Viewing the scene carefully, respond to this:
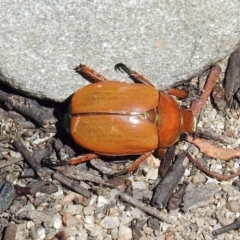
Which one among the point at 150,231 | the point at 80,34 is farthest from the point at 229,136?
the point at 80,34

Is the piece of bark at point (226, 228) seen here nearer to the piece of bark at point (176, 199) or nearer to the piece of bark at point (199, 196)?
the piece of bark at point (199, 196)

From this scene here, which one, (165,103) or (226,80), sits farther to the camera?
(226,80)

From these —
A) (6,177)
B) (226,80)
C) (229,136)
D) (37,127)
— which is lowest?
(6,177)

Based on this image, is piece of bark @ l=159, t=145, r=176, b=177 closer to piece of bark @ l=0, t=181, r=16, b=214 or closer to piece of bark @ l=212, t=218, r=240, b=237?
piece of bark @ l=212, t=218, r=240, b=237

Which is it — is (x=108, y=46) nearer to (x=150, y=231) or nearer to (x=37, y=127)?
(x=37, y=127)

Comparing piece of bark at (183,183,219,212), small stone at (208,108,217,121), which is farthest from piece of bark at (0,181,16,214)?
small stone at (208,108,217,121)

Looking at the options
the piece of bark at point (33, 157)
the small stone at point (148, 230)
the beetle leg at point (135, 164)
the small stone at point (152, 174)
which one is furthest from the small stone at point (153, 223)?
the piece of bark at point (33, 157)

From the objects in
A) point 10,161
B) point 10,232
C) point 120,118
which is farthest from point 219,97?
point 10,232

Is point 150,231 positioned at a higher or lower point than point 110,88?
lower
